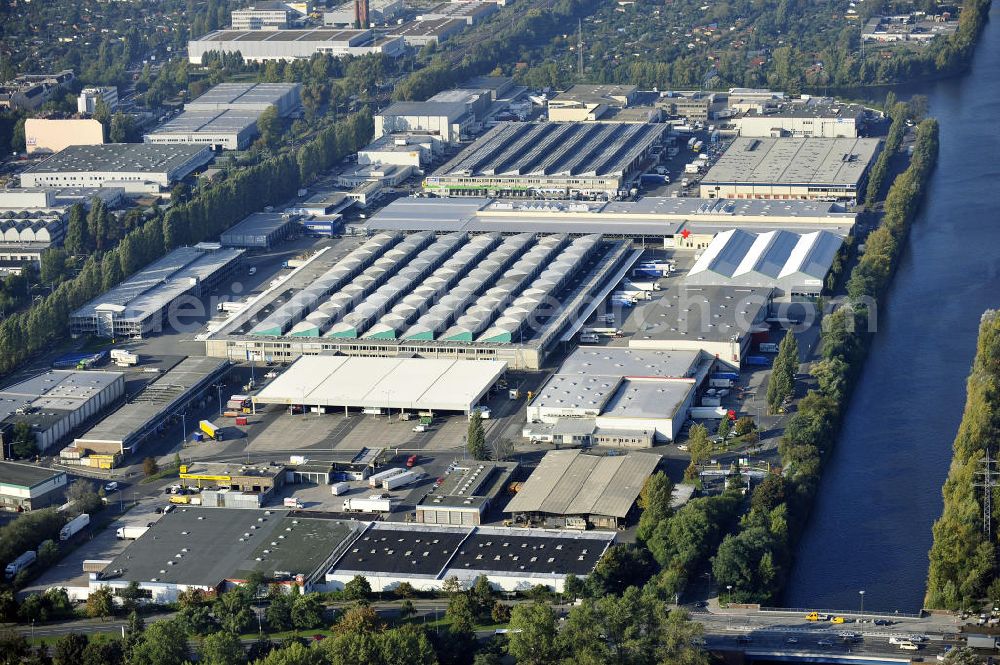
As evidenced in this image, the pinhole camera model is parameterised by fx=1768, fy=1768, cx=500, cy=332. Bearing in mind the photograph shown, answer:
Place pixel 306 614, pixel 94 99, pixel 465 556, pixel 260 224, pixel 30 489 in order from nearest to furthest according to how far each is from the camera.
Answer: pixel 306 614 < pixel 465 556 < pixel 30 489 < pixel 260 224 < pixel 94 99

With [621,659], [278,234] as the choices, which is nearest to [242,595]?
[621,659]

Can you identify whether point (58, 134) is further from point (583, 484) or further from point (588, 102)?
point (583, 484)

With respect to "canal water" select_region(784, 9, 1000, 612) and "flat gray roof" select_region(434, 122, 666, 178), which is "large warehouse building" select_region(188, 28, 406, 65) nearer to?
"flat gray roof" select_region(434, 122, 666, 178)

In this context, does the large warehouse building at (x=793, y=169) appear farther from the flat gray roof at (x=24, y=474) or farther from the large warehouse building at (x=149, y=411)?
the flat gray roof at (x=24, y=474)

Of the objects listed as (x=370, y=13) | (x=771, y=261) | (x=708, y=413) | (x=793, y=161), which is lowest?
(x=708, y=413)

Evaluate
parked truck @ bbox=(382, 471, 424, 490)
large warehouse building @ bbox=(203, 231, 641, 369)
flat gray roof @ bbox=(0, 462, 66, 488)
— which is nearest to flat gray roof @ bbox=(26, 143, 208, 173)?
large warehouse building @ bbox=(203, 231, 641, 369)

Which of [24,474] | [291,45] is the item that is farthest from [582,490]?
[291,45]
